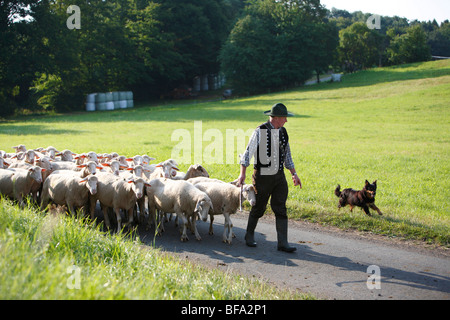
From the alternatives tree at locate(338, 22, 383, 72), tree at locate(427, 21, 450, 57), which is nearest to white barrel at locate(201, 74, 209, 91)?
tree at locate(338, 22, 383, 72)

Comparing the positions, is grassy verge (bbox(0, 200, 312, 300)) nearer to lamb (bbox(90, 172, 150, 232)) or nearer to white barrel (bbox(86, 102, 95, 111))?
lamb (bbox(90, 172, 150, 232))

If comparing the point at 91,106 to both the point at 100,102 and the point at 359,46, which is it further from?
the point at 359,46

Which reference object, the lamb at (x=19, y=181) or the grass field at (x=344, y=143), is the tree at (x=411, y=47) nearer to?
the grass field at (x=344, y=143)

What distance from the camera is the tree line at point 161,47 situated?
44.9 meters

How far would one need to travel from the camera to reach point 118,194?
389 inches

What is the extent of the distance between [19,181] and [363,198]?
26.9 ft

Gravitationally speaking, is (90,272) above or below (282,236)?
above

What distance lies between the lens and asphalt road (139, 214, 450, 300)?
21.2 feet

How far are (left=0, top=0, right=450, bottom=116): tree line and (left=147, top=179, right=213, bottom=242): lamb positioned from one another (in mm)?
39324

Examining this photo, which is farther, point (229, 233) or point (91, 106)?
point (91, 106)

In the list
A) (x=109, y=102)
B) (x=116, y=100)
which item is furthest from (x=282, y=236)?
(x=116, y=100)

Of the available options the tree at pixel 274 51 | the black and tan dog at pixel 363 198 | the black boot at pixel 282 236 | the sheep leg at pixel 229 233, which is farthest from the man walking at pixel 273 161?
the tree at pixel 274 51
